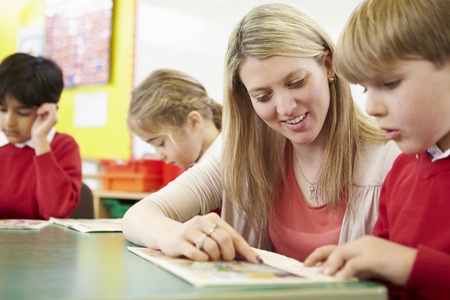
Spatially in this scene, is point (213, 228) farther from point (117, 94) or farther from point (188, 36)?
point (117, 94)

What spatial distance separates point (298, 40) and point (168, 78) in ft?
2.86

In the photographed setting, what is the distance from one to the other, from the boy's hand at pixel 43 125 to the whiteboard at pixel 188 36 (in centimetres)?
113

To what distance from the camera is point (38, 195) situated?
6.23 feet

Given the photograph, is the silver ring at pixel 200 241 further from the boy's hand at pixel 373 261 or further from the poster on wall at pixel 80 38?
the poster on wall at pixel 80 38

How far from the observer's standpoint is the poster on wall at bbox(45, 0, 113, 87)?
12.6 feet

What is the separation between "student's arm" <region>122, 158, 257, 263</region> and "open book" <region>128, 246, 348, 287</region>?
0.02m

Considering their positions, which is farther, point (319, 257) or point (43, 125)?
point (43, 125)

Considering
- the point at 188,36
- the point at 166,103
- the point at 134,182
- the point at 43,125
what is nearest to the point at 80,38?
the point at 188,36

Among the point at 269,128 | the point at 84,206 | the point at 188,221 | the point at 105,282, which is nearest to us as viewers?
the point at 105,282

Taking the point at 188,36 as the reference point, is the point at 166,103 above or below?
below

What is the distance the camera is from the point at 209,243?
801mm

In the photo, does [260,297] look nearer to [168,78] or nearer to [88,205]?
[168,78]

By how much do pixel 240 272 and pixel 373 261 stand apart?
6.4 inches

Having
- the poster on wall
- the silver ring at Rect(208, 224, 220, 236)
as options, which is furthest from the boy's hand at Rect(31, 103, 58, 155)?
the poster on wall
